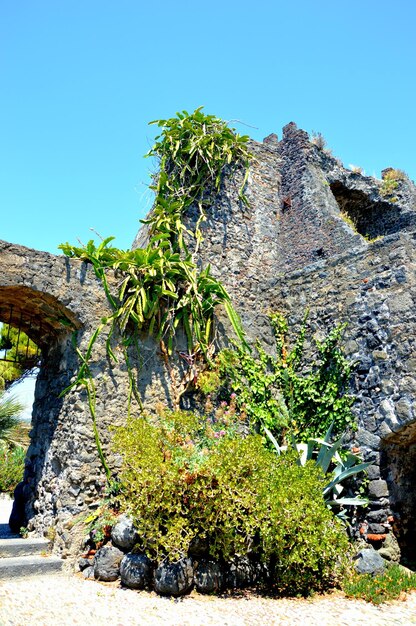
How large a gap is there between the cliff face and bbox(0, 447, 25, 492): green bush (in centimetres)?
931

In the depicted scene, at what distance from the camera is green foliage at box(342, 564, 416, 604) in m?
4.81

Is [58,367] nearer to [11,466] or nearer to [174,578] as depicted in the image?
[174,578]

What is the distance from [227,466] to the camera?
4965 millimetres

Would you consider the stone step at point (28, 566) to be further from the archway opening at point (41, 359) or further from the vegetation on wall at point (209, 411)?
the archway opening at point (41, 359)

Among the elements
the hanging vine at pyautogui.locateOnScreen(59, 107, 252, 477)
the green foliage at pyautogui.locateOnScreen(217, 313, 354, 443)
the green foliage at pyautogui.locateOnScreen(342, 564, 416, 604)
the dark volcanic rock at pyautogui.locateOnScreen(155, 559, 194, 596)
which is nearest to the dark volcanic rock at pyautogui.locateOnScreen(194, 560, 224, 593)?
the dark volcanic rock at pyautogui.locateOnScreen(155, 559, 194, 596)

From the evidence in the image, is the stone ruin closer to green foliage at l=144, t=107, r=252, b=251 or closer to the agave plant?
the agave plant

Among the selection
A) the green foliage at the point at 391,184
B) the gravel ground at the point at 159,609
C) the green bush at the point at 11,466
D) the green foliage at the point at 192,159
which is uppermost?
the green foliage at the point at 391,184

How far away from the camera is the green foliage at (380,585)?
481cm

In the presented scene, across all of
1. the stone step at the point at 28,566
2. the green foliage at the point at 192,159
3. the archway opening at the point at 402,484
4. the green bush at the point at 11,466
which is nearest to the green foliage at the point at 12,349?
the green bush at the point at 11,466

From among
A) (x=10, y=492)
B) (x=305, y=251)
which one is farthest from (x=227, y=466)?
(x=10, y=492)

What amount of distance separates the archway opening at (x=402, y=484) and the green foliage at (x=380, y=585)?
0.75m

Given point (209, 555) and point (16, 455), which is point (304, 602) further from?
point (16, 455)

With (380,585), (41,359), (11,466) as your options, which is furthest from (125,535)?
(11,466)

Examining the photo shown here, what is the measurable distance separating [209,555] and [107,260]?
4.01 meters
